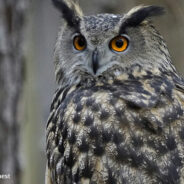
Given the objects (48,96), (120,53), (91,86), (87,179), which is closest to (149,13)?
(120,53)

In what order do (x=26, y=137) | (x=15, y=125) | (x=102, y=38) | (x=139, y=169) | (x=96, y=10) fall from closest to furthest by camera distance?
(x=139, y=169)
(x=102, y=38)
(x=15, y=125)
(x=96, y=10)
(x=26, y=137)

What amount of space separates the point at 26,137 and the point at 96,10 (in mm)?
1697

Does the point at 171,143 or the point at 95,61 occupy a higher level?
the point at 95,61

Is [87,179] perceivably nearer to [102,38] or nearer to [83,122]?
[83,122]

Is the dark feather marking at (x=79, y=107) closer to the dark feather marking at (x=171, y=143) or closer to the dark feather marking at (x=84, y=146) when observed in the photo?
the dark feather marking at (x=84, y=146)

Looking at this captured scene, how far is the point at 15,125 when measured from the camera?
4.12 metres

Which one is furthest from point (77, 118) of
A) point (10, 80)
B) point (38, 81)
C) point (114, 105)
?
point (38, 81)

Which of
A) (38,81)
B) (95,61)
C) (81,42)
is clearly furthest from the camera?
(38,81)

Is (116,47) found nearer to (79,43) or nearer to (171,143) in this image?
(79,43)

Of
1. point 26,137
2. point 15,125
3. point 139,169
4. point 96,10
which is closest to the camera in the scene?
point 139,169

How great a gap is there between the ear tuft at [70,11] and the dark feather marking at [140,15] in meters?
0.31

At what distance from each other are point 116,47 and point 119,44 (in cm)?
2

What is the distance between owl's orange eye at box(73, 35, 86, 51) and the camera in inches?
132

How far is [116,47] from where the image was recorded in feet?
10.8
